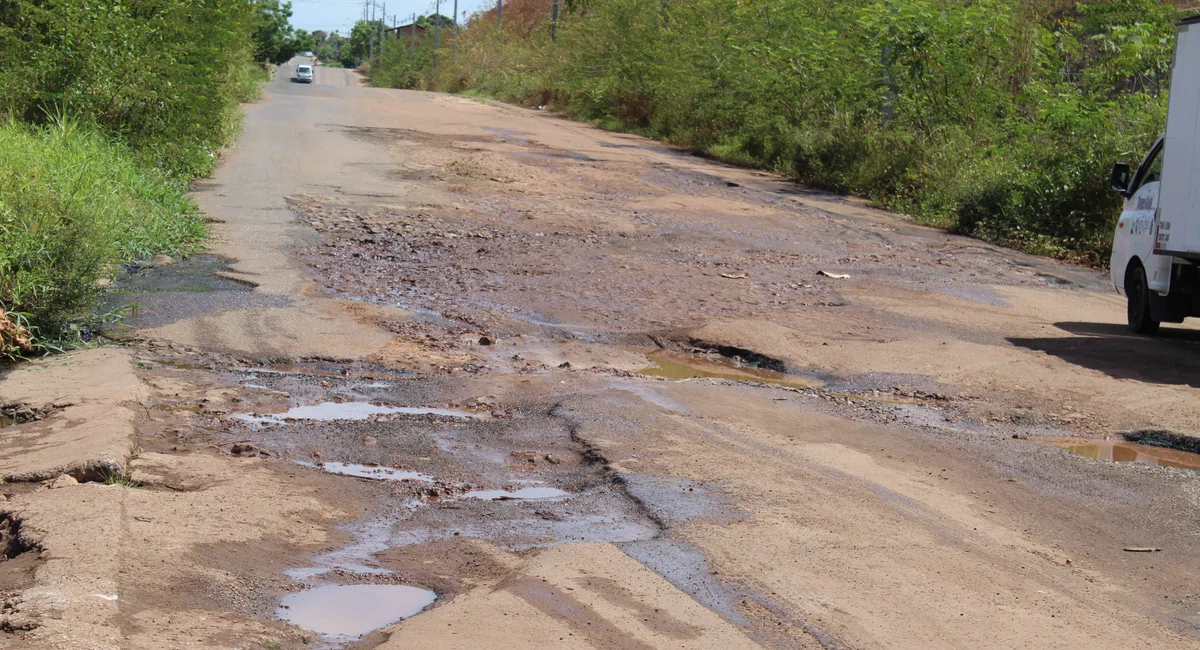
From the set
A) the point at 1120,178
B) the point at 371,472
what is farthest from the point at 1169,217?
the point at 371,472

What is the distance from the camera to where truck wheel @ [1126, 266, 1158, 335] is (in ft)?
32.2

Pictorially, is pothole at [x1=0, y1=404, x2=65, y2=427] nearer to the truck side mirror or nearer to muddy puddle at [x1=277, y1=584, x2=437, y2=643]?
muddy puddle at [x1=277, y1=584, x2=437, y2=643]

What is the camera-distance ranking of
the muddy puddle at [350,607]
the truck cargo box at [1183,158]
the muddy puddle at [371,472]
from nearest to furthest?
1. the muddy puddle at [350,607]
2. the muddy puddle at [371,472]
3. the truck cargo box at [1183,158]

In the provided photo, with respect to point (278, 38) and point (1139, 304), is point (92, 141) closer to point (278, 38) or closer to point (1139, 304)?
point (1139, 304)

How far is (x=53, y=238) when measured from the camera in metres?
7.89

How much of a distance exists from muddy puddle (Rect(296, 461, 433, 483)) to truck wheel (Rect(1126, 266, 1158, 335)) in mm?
6955

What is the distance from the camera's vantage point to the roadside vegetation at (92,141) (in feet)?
25.1

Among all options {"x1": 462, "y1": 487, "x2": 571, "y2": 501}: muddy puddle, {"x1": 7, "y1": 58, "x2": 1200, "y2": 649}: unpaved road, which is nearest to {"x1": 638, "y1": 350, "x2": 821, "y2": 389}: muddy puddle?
{"x1": 7, "y1": 58, "x2": 1200, "y2": 649}: unpaved road

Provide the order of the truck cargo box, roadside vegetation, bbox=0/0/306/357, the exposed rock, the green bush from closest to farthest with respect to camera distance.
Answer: the exposed rock, the green bush, roadside vegetation, bbox=0/0/306/357, the truck cargo box

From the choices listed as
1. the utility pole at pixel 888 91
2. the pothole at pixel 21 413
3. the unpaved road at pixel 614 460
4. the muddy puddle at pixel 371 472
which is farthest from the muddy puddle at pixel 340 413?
the utility pole at pixel 888 91

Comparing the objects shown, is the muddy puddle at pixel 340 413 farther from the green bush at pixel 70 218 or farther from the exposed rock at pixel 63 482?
the green bush at pixel 70 218

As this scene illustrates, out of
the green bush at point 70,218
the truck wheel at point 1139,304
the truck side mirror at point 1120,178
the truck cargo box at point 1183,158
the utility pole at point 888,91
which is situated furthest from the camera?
the utility pole at point 888,91

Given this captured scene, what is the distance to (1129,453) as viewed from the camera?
6.44 m

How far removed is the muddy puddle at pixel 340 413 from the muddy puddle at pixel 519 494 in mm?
1189
